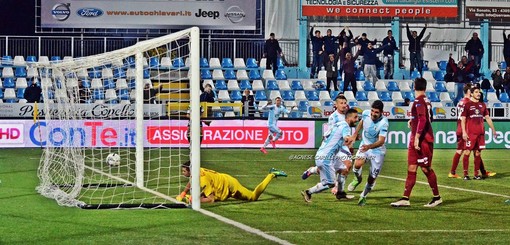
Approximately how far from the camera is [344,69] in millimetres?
40281

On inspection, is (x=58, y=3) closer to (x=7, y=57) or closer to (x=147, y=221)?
(x=7, y=57)

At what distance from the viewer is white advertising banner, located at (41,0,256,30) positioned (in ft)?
137

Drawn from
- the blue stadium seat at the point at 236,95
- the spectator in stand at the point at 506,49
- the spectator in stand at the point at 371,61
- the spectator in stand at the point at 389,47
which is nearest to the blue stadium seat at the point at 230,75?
the blue stadium seat at the point at 236,95

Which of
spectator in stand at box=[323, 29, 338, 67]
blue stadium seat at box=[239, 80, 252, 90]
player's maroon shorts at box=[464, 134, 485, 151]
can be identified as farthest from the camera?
blue stadium seat at box=[239, 80, 252, 90]

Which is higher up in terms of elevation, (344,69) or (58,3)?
(58,3)

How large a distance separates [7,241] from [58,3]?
105 ft

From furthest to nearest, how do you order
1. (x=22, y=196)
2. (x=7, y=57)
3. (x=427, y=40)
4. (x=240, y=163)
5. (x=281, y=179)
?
(x=427, y=40), (x=7, y=57), (x=240, y=163), (x=281, y=179), (x=22, y=196)

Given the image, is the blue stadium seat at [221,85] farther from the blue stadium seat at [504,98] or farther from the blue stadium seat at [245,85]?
the blue stadium seat at [504,98]

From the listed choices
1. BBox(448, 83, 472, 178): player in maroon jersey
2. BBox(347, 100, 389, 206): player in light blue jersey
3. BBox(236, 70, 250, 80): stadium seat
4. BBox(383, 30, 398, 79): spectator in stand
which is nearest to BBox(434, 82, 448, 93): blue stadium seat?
BBox(383, 30, 398, 79): spectator in stand

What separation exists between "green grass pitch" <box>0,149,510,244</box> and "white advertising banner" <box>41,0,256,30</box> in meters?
22.1

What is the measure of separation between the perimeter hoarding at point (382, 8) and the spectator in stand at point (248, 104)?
22.9ft

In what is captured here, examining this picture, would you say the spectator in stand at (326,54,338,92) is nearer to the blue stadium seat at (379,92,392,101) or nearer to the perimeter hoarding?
the blue stadium seat at (379,92,392,101)

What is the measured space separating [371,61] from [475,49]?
4304 millimetres

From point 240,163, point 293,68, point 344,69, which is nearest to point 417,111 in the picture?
point 240,163
